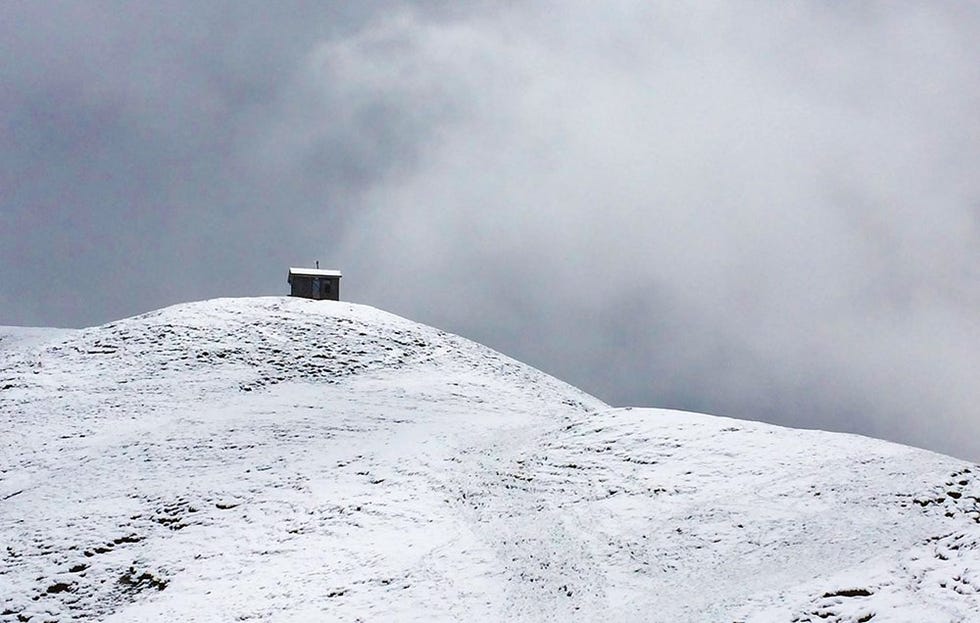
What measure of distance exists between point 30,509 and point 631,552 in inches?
803

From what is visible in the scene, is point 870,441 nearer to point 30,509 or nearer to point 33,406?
point 30,509

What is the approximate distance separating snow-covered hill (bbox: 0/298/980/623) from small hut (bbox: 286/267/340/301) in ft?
159

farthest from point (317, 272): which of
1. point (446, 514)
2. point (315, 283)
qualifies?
point (446, 514)

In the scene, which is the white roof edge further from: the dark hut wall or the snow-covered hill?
the snow-covered hill

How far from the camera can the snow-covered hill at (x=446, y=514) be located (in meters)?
20.2

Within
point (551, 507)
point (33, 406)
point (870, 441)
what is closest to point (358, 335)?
point (33, 406)

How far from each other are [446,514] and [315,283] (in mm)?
67675

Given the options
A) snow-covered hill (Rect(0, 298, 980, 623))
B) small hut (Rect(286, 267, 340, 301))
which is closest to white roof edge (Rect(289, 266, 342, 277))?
small hut (Rect(286, 267, 340, 301))

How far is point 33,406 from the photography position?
37.8m

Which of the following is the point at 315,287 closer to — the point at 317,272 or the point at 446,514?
the point at 317,272

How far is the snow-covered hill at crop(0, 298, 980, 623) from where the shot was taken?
2023cm

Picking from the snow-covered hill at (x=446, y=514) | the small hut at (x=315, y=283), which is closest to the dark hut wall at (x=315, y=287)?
the small hut at (x=315, y=283)

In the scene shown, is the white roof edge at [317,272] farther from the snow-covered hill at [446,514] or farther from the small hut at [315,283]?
the snow-covered hill at [446,514]

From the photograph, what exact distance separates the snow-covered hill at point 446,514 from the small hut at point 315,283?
159 feet
